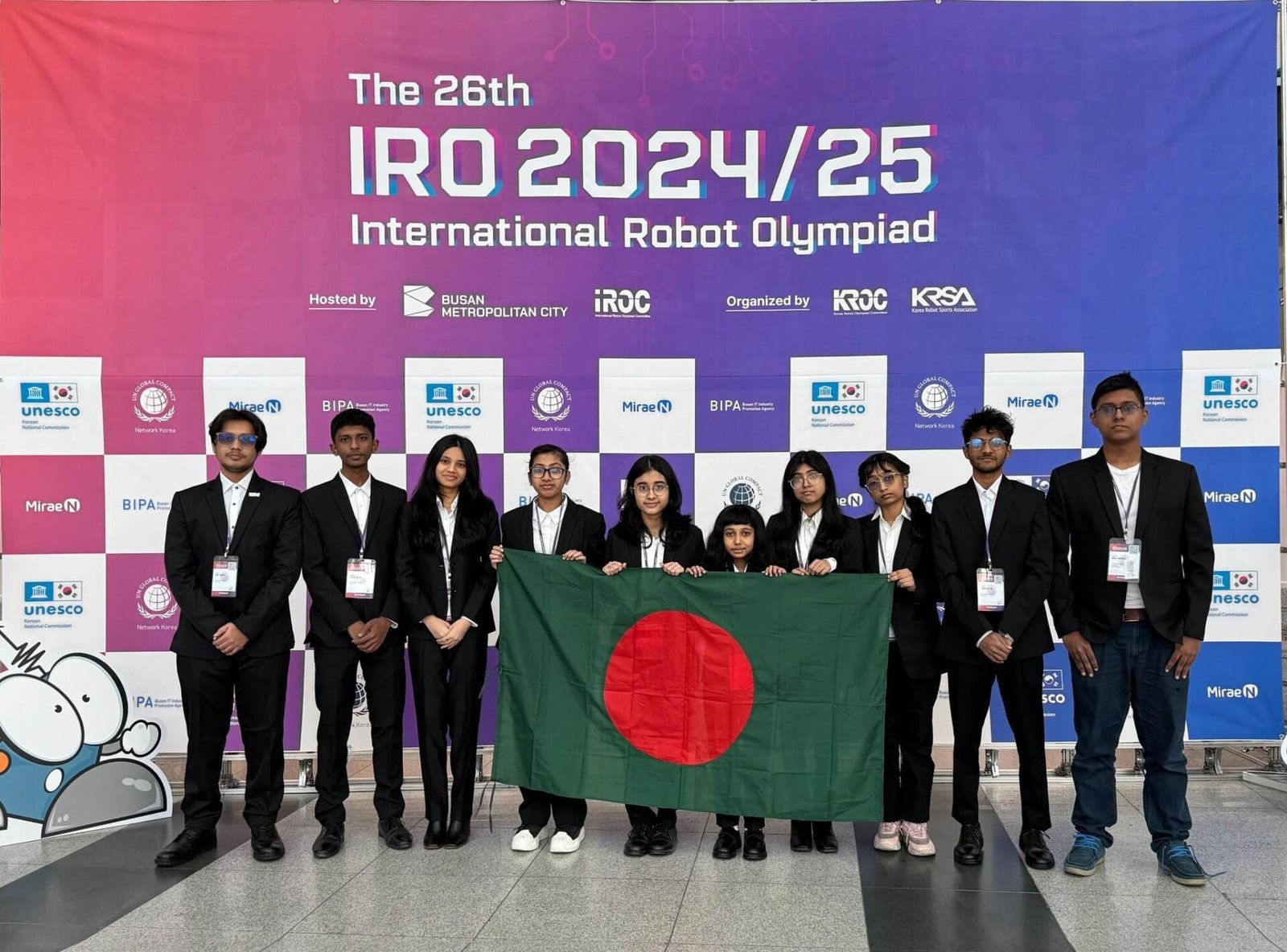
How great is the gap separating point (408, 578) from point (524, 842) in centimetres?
116

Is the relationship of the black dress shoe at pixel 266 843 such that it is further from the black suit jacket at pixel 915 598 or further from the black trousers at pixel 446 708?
the black suit jacket at pixel 915 598

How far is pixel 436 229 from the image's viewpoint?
16.3 feet

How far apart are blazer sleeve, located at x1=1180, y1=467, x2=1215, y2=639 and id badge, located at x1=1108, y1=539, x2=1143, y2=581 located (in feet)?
0.61

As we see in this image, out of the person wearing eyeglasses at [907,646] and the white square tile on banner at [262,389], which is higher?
the white square tile on banner at [262,389]

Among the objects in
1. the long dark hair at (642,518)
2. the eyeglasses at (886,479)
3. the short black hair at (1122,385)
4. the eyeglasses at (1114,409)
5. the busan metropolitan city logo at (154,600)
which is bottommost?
the busan metropolitan city logo at (154,600)

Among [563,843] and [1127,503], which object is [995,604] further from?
[563,843]

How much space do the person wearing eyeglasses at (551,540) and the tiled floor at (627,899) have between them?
0.10m

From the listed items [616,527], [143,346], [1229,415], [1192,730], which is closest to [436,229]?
[143,346]

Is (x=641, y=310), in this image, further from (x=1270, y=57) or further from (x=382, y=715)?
(x=1270, y=57)

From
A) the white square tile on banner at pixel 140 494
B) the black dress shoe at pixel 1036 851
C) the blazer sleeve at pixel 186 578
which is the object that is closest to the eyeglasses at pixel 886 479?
the black dress shoe at pixel 1036 851

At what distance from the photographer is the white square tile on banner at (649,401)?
16.2 feet

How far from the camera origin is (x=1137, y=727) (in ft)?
12.0

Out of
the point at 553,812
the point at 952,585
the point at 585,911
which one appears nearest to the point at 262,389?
the point at 553,812

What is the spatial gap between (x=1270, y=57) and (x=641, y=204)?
3.23 metres
